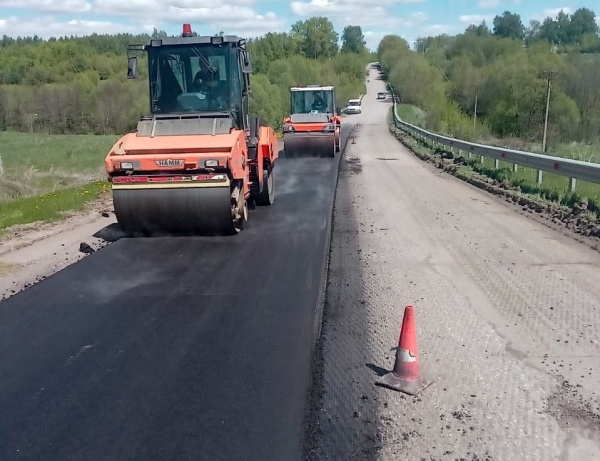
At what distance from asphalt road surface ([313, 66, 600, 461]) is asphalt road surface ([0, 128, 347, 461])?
346mm

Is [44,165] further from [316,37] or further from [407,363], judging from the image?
[316,37]

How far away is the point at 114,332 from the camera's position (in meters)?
5.62

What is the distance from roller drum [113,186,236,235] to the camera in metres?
8.70

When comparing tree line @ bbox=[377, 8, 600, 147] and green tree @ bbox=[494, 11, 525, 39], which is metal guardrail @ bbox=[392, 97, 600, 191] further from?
green tree @ bbox=[494, 11, 525, 39]

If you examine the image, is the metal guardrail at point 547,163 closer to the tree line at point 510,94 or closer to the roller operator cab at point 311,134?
the roller operator cab at point 311,134

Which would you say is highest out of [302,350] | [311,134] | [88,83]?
[88,83]

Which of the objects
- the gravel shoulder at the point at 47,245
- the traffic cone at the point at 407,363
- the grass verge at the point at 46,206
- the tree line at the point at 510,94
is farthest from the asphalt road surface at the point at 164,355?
the tree line at the point at 510,94

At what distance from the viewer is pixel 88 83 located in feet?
261

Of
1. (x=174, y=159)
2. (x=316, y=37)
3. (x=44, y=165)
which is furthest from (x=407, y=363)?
(x=316, y=37)

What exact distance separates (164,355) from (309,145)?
59.0ft

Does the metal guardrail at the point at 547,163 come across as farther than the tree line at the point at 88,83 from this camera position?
No

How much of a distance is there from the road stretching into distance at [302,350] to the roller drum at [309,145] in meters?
13.4

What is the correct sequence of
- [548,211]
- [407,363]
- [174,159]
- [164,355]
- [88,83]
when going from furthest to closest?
1. [88,83]
2. [548,211]
3. [174,159]
4. [164,355]
5. [407,363]

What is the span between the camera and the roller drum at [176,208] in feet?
28.5
